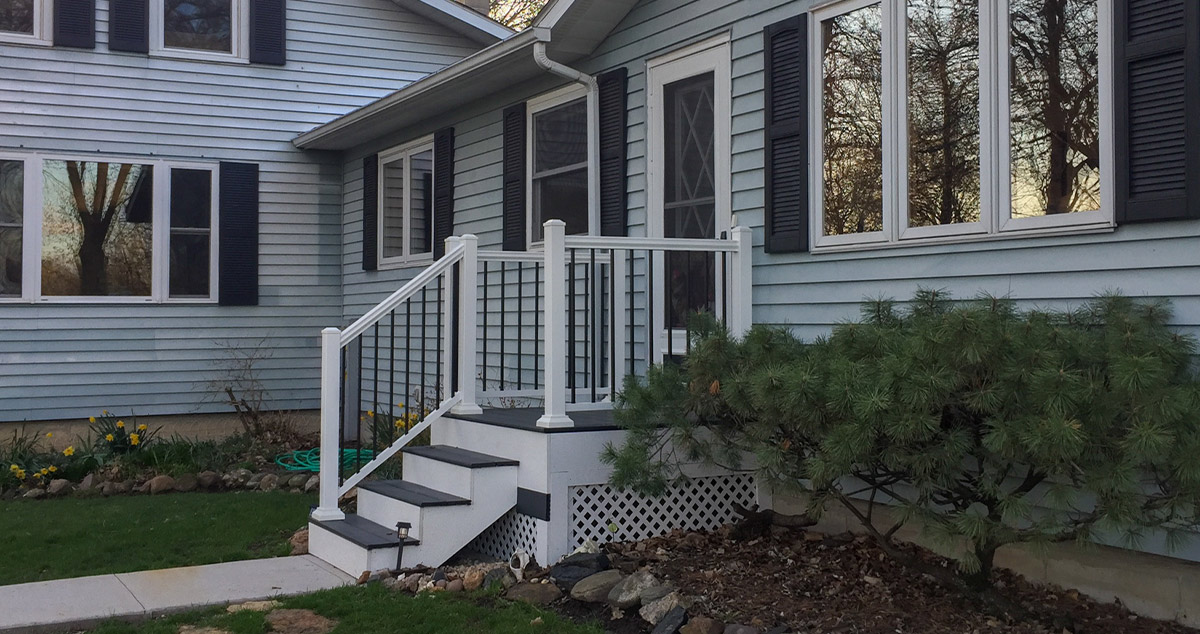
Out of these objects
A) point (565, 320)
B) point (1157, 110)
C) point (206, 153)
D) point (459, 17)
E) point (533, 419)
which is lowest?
point (533, 419)

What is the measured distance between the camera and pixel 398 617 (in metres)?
4.64

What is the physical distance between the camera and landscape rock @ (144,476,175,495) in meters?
8.37

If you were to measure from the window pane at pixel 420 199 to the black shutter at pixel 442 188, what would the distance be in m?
0.42

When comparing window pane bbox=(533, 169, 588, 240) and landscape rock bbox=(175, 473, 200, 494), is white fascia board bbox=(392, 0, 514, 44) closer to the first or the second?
window pane bbox=(533, 169, 588, 240)

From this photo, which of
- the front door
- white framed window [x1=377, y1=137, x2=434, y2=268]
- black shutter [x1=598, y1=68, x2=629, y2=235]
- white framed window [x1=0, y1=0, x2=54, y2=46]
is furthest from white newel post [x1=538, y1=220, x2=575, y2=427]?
white framed window [x1=0, y1=0, x2=54, y2=46]

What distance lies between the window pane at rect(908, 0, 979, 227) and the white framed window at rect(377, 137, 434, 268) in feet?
17.6

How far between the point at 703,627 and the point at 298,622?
167cm

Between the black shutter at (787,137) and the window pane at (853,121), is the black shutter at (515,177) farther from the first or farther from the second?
the window pane at (853,121)

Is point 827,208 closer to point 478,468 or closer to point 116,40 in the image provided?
point 478,468

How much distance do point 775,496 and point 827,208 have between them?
5.05ft

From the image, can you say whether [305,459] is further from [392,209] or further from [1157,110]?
[1157,110]

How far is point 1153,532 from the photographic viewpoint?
4.07 m

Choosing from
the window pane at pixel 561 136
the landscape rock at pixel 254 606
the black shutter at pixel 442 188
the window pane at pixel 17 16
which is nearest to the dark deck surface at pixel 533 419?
the landscape rock at pixel 254 606

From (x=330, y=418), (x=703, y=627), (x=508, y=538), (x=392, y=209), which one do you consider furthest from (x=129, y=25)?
(x=703, y=627)
